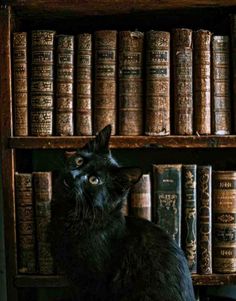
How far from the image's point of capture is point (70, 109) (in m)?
1.13

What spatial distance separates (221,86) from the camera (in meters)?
1.13

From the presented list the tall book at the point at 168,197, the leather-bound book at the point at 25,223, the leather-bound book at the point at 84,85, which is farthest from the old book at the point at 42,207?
the tall book at the point at 168,197

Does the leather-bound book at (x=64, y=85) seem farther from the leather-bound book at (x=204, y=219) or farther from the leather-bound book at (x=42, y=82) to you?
the leather-bound book at (x=204, y=219)

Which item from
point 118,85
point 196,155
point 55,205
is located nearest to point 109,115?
point 118,85

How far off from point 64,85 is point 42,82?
Result: 0.16 feet

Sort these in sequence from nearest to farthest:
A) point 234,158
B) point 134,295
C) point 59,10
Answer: point 134,295 < point 59,10 < point 234,158

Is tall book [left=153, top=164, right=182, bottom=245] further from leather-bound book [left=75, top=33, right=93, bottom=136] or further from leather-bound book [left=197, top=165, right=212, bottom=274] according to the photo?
leather-bound book [left=75, top=33, right=93, bottom=136]

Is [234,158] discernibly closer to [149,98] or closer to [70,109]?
[149,98]

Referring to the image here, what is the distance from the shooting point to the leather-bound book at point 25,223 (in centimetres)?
113

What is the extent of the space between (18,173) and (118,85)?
0.30 meters

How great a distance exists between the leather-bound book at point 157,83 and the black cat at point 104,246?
14cm

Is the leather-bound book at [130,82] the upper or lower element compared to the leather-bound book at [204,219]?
upper

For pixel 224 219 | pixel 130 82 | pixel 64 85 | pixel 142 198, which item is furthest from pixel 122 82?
pixel 224 219

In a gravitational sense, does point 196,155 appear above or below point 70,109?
below
